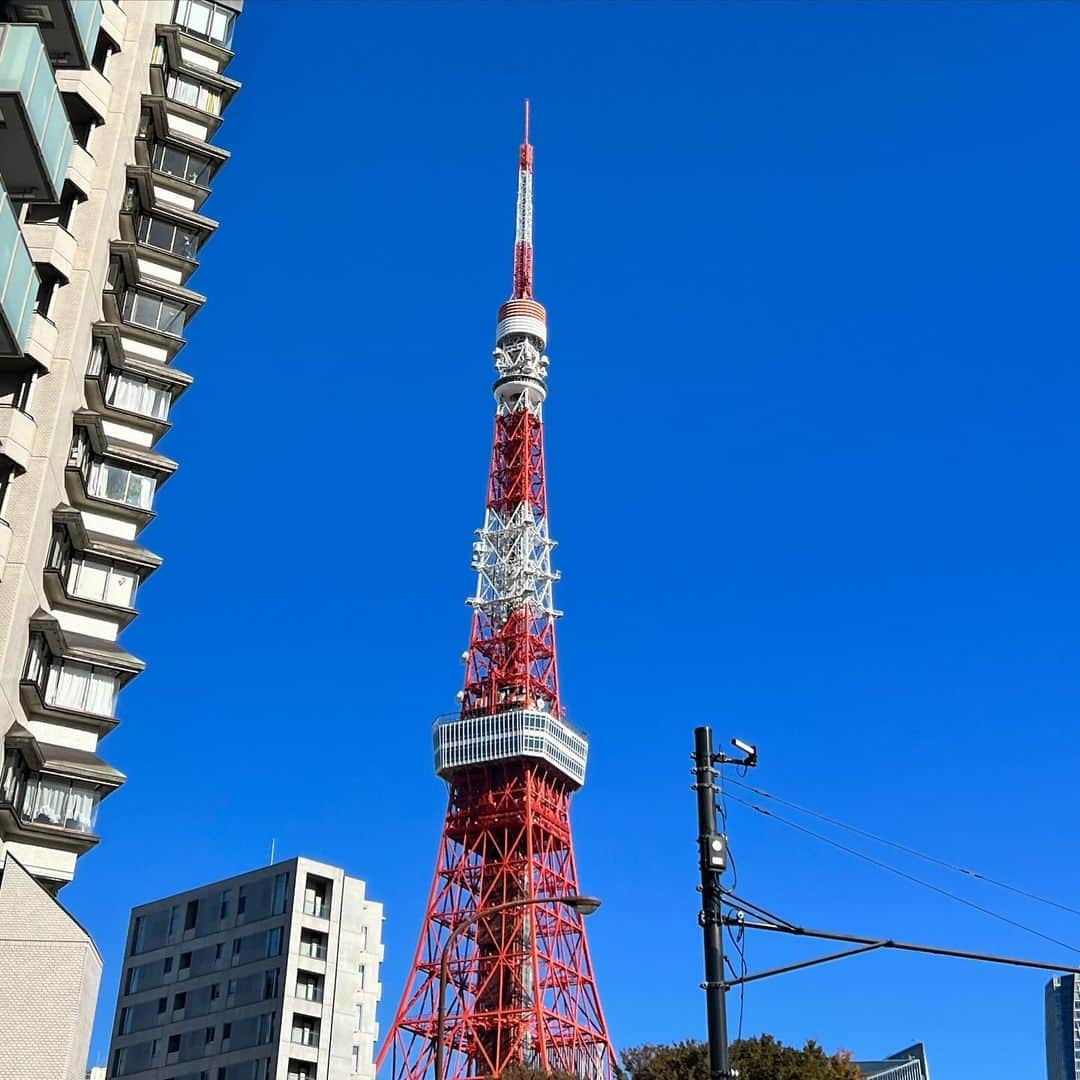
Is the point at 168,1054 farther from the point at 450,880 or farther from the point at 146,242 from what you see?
the point at 146,242

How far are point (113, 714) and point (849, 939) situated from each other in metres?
22.6

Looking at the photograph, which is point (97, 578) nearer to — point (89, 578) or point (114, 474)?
point (89, 578)

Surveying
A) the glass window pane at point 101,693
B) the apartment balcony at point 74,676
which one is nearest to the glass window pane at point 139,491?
the apartment balcony at point 74,676

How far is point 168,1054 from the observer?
68.6 meters

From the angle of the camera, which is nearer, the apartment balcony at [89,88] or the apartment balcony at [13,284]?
the apartment balcony at [13,284]

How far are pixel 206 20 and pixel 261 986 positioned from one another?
43103 mm

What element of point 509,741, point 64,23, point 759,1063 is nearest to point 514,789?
point 509,741

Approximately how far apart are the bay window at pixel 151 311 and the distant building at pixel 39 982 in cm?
1786

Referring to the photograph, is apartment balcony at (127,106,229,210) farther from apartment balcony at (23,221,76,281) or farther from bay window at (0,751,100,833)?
bay window at (0,751,100,833)

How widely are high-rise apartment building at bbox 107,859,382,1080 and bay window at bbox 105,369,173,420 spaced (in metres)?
32.5

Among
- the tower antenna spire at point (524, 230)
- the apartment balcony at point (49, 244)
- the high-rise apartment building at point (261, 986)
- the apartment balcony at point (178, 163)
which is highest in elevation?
the tower antenna spire at point (524, 230)

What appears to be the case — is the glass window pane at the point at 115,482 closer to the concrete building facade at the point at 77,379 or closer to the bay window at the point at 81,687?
the concrete building facade at the point at 77,379

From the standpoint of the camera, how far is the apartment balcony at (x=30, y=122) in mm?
23109

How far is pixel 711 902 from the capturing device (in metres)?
18.9
